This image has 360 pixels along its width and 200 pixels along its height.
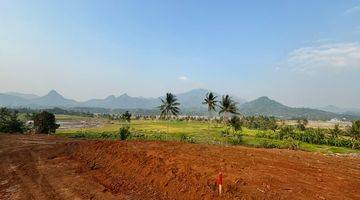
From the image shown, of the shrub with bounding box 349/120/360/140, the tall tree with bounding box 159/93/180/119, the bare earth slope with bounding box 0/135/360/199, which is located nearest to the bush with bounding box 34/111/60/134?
the tall tree with bounding box 159/93/180/119

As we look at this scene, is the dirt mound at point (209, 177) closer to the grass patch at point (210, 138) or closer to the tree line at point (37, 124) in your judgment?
the grass patch at point (210, 138)

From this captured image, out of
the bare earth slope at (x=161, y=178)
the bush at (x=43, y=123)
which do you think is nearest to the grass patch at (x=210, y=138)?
the bush at (x=43, y=123)

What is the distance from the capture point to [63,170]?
78.3ft

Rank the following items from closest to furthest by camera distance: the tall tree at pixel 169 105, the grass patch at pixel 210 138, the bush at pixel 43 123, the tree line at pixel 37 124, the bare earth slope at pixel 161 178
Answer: the bare earth slope at pixel 161 178, the tree line at pixel 37 124, the grass patch at pixel 210 138, the bush at pixel 43 123, the tall tree at pixel 169 105

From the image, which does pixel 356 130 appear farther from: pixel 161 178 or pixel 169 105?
pixel 161 178

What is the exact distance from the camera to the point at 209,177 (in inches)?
770

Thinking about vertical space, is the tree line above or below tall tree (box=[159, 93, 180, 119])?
below

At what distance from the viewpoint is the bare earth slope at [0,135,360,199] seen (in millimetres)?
17562

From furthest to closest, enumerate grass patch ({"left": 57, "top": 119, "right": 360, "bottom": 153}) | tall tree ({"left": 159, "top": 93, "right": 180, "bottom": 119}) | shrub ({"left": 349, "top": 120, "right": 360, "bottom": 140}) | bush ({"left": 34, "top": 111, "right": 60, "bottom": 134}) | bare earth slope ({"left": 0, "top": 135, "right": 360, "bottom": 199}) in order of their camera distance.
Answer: shrub ({"left": 349, "top": 120, "right": 360, "bottom": 140})
tall tree ({"left": 159, "top": 93, "right": 180, "bottom": 119})
bush ({"left": 34, "top": 111, "right": 60, "bottom": 134})
grass patch ({"left": 57, "top": 119, "right": 360, "bottom": 153})
bare earth slope ({"left": 0, "top": 135, "right": 360, "bottom": 199})

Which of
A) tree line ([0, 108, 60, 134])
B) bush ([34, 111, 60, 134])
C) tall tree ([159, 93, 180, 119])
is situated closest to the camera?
tree line ([0, 108, 60, 134])

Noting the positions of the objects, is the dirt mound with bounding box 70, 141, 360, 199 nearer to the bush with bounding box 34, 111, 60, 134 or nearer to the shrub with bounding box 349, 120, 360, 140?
the bush with bounding box 34, 111, 60, 134

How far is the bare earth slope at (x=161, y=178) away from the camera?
691 inches

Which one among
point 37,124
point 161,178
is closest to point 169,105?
point 37,124

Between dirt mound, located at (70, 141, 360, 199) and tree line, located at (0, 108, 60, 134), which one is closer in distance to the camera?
dirt mound, located at (70, 141, 360, 199)
